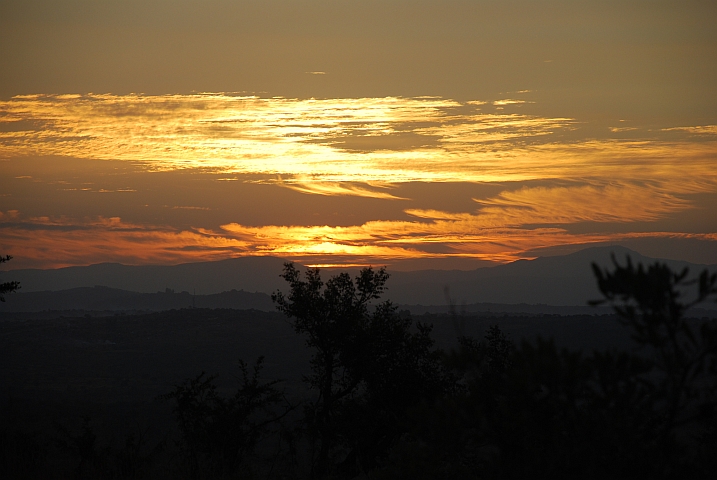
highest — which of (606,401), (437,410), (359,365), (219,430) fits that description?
(606,401)

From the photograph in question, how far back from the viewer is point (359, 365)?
16.8 meters

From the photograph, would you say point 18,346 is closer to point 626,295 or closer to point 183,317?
point 183,317

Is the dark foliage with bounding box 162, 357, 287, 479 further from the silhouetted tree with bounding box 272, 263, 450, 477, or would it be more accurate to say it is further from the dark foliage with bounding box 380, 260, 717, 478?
the dark foliage with bounding box 380, 260, 717, 478

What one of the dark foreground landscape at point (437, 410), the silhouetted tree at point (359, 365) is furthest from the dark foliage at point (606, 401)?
the silhouetted tree at point (359, 365)

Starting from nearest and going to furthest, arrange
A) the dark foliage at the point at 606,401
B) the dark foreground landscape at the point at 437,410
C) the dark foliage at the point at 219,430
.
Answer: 1. the dark foliage at the point at 606,401
2. the dark foreground landscape at the point at 437,410
3. the dark foliage at the point at 219,430

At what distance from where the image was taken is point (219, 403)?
1759 cm

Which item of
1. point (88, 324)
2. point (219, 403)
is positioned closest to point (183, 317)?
point (88, 324)

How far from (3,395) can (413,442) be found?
4544cm

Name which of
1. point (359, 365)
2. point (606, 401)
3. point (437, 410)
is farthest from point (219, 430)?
point (606, 401)

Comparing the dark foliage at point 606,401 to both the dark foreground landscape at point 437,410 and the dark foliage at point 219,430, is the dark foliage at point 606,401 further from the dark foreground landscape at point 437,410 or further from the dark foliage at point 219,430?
the dark foliage at point 219,430

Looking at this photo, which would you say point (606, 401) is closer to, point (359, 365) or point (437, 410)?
point (437, 410)

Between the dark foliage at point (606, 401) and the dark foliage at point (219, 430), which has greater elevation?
the dark foliage at point (606, 401)

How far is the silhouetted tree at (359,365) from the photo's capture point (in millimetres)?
16344

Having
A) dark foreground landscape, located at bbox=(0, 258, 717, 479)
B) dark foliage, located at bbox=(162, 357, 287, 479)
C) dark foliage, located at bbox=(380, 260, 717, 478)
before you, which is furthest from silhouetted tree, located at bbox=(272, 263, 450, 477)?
dark foliage, located at bbox=(380, 260, 717, 478)
